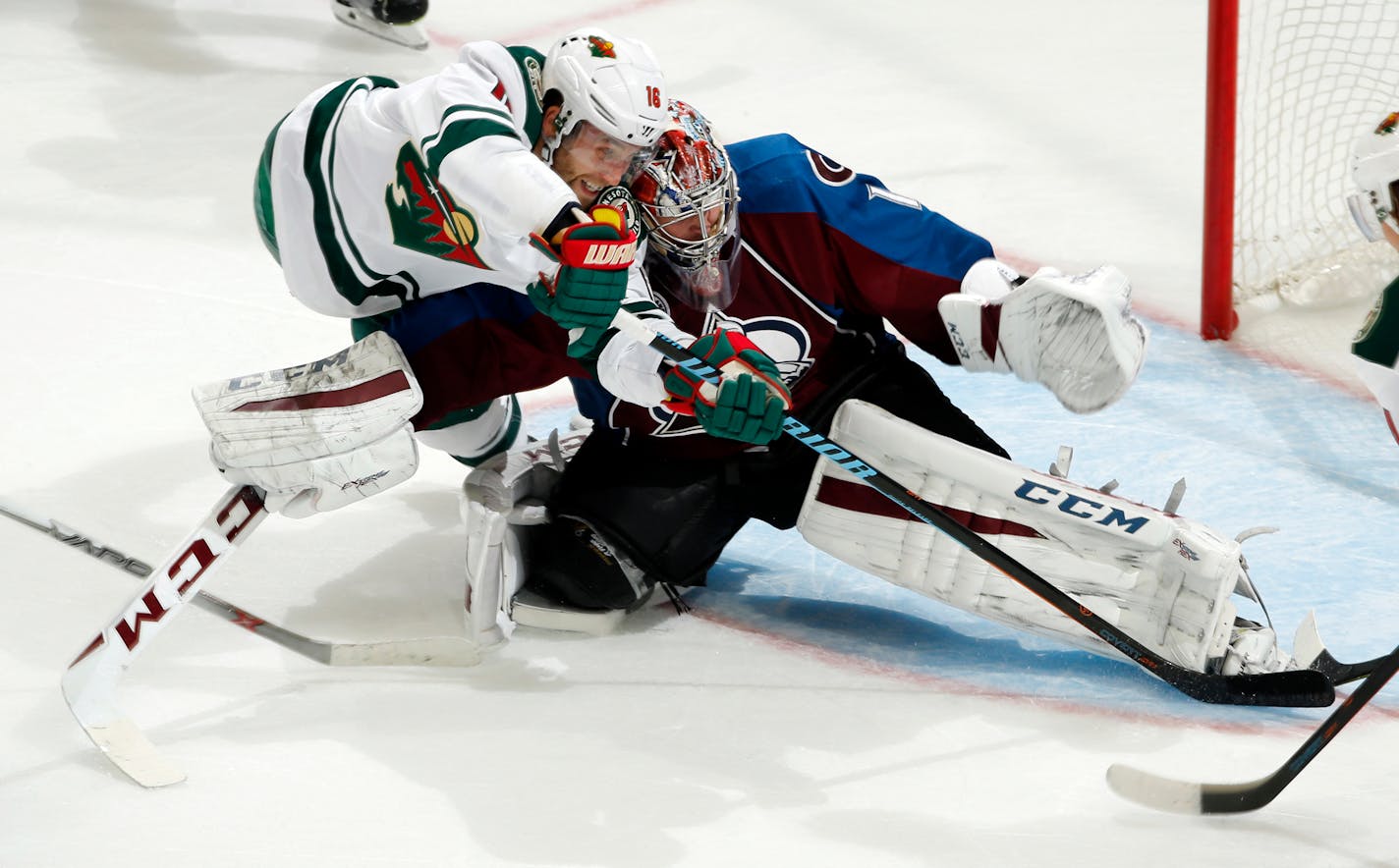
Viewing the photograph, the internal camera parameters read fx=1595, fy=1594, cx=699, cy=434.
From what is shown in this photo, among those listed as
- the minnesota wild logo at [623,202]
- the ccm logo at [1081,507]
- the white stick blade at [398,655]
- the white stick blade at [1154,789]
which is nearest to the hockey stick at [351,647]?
the white stick blade at [398,655]

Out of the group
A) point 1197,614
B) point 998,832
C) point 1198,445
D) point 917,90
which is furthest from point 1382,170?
point 917,90

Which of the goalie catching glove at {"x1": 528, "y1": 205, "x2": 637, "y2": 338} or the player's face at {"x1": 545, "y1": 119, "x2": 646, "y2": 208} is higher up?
the player's face at {"x1": 545, "y1": 119, "x2": 646, "y2": 208}

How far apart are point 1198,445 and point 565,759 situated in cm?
167

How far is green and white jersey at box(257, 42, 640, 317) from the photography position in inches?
86.1

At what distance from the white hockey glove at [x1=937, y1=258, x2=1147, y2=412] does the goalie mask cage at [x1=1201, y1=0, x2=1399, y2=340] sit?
1.44m

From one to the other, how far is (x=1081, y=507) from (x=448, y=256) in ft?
A: 3.46

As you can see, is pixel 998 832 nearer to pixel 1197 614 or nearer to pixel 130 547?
pixel 1197 614

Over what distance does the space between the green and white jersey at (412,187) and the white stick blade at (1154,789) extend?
3.33 feet

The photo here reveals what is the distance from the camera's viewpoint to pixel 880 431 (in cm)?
259

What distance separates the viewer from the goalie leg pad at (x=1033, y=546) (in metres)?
2.46

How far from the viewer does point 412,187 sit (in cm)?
240

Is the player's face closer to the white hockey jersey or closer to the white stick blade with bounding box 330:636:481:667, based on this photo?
the white hockey jersey

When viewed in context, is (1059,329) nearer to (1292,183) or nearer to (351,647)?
(351,647)

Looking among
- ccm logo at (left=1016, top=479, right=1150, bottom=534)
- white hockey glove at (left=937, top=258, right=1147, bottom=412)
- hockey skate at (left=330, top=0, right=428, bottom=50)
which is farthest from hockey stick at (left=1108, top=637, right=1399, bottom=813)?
hockey skate at (left=330, top=0, right=428, bottom=50)
